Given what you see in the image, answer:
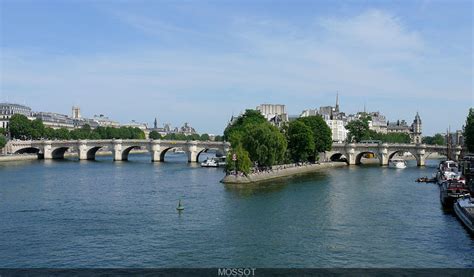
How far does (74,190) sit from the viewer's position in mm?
46375

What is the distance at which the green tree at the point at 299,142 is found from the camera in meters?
73.4

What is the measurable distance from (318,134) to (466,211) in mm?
51033

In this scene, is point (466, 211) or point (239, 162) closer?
point (466, 211)

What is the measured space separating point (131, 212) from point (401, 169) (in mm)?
52866

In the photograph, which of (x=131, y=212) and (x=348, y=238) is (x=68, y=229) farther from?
(x=348, y=238)

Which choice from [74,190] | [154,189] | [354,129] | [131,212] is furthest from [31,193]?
[354,129]

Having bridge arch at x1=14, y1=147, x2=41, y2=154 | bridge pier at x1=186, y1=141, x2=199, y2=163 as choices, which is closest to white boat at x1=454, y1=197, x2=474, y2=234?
bridge pier at x1=186, y1=141, x2=199, y2=163

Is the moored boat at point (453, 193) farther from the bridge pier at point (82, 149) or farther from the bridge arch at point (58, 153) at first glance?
the bridge arch at point (58, 153)

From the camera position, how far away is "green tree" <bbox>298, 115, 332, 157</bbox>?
81.4m

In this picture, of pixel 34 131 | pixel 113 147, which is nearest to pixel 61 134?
pixel 34 131

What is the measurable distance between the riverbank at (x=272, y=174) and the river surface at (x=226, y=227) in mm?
1972

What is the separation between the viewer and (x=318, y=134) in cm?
8225

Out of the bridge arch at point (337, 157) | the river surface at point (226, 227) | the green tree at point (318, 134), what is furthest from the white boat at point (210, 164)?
the river surface at point (226, 227)

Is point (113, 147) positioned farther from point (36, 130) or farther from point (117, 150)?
point (36, 130)
